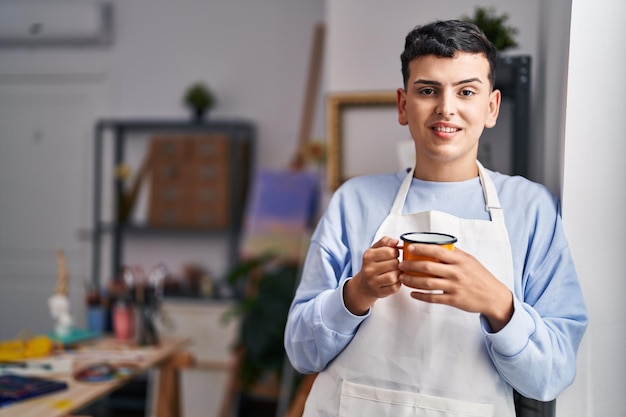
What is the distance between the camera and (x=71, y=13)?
174 inches

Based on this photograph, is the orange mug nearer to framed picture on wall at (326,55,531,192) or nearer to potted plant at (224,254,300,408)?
framed picture on wall at (326,55,531,192)

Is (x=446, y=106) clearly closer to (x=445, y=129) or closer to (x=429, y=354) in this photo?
(x=445, y=129)

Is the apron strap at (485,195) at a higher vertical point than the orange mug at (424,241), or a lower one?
higher

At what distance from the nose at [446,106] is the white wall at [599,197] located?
10.5 inches

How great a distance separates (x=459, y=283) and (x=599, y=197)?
1.29 ft


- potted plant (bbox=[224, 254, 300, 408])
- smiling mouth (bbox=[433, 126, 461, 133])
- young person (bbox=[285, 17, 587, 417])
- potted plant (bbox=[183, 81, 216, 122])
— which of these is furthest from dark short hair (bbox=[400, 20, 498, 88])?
potted plant (bbox=[183, 81, 216, 122])

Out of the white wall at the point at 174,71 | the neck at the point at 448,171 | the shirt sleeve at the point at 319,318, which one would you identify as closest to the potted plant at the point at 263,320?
the white wall at the point at 174,71

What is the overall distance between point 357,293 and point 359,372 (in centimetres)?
19

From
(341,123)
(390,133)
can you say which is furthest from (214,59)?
(390,133)

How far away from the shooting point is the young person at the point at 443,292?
1.11 metres

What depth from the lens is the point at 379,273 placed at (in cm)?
108

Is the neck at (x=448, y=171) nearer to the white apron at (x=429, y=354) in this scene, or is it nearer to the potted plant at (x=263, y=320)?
the white apron at (x=429, y=354)

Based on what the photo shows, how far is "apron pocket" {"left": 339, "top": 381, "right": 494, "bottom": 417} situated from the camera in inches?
46.0

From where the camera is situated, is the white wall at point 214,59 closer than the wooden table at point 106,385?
No
